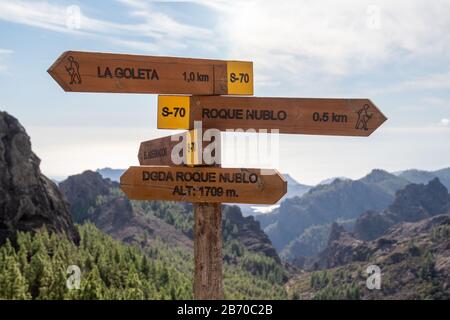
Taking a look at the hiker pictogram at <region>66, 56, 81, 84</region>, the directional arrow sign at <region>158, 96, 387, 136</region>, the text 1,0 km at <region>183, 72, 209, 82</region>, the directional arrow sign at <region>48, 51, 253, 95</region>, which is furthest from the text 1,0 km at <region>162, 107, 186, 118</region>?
the hiker pictogram at <region>66, 56, 81, 84</region>

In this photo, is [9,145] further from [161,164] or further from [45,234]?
[161,164]

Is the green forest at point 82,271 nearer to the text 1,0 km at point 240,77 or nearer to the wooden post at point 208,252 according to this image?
the wooden post at point 208,252

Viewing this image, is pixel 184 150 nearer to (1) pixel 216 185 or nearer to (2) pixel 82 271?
(1) pixel 216 185

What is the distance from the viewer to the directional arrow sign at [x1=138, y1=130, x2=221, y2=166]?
1023cm

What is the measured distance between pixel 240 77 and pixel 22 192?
130 m

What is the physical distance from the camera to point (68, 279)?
92.1 meters

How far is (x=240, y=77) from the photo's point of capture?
34.7 ft

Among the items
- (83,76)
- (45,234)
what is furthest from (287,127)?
(45,234)

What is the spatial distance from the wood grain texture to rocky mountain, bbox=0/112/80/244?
389ft

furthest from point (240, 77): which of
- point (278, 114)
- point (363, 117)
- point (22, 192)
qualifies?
point (22, 192)

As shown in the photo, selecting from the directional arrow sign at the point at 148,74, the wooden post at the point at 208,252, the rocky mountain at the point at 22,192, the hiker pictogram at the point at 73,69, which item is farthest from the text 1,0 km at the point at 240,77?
the rocky mountain at the point at 22,192

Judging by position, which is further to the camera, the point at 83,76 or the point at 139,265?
the point at 139,265

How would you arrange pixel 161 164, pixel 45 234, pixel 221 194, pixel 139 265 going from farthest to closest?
pixel 139 265 < pixel 45 234 < pixel 161 164 < pixel 221 194
